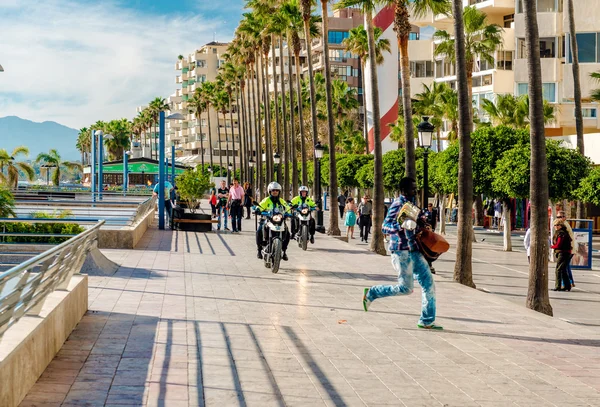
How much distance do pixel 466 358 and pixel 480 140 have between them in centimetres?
2920

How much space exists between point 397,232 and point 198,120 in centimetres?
13637

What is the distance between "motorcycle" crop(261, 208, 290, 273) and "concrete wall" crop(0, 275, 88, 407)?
25.0ft

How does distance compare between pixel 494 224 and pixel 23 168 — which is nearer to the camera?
pixel 494 224

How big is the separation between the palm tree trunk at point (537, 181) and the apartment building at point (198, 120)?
130m

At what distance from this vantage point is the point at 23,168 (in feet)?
236

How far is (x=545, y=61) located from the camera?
5628cm

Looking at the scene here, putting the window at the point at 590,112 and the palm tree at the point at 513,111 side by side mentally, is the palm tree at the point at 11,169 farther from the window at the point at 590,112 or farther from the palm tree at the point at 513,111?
the window at the point at 590,112

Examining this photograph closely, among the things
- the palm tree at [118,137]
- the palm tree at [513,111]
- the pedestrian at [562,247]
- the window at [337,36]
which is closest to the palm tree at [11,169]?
the palm tree at [513,111]

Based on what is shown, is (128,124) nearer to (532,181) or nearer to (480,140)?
(480,140)

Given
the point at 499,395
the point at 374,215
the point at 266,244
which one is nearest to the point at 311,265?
the point at 266,244

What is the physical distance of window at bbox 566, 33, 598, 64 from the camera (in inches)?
1959

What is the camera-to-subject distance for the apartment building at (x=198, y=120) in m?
150

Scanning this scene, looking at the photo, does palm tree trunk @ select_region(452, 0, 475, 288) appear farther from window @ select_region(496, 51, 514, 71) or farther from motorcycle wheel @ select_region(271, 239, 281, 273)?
window @ select_region(496, 51, 514, 71)

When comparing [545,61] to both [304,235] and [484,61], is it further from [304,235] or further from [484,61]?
[304,235]
